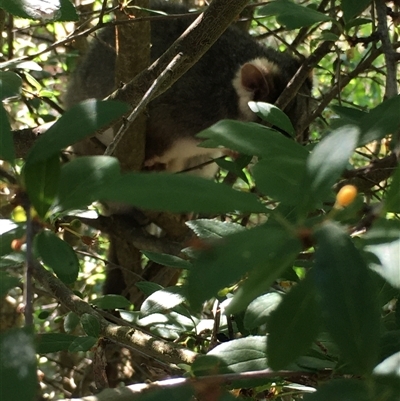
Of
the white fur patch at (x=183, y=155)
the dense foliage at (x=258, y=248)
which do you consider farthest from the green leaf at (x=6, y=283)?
the white fur patch at (x=183, y=155)

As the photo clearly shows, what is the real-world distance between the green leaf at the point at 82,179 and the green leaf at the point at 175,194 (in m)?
0.10

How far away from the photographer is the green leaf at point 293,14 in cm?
109

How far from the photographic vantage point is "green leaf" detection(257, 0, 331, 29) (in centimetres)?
109

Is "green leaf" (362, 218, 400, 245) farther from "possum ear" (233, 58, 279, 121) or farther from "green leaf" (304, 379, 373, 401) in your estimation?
"possum ear" (233, 58, 279, 121)

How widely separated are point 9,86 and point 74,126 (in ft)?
0.40

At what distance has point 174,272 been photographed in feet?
7.77

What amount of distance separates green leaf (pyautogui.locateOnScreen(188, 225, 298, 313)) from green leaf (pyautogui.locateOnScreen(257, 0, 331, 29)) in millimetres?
734

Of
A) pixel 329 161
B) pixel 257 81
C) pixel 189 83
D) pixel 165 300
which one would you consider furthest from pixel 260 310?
pixel 189 83

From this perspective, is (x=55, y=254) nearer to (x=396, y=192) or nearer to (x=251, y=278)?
(x=251, y=278)

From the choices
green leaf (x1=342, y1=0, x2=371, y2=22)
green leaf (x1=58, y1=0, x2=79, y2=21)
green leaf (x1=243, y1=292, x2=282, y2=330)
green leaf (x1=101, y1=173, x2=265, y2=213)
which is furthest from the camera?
green leaf (x1=342, y1=0, x2=371, y2=22)

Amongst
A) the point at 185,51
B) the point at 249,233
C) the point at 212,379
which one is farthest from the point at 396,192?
the point at 185,51

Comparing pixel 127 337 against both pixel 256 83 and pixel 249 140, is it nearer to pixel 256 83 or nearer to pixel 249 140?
pixel 249 140

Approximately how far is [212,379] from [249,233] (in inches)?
7.6

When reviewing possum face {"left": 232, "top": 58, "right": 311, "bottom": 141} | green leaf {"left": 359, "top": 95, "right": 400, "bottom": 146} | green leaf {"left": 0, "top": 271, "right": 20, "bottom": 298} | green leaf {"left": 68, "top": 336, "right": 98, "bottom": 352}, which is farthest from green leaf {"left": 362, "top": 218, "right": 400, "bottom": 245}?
possum face {"left": 232, "top": 58, "right": 311, "bottom": 141}
